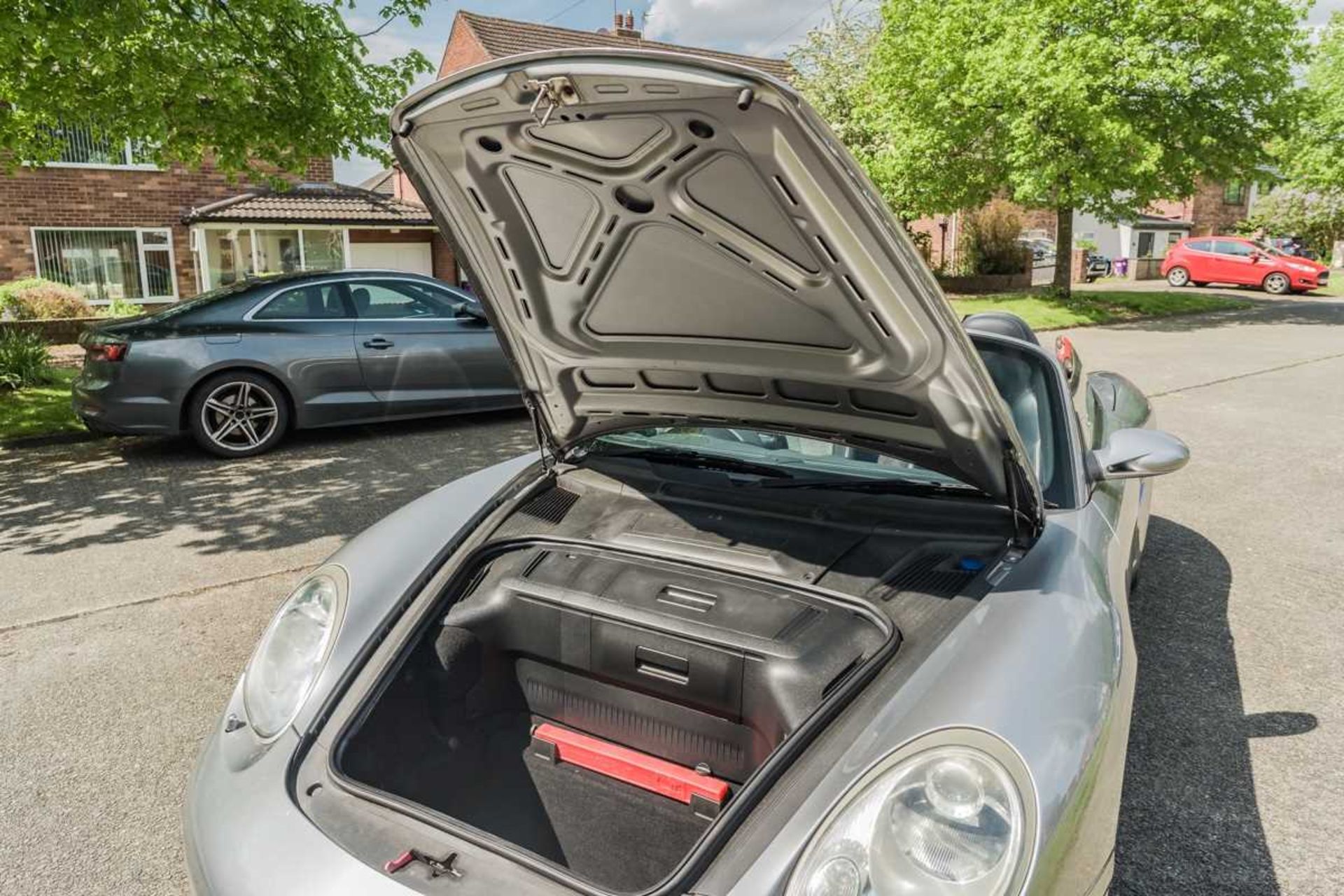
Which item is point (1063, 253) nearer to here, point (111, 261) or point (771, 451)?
point (771, 451)

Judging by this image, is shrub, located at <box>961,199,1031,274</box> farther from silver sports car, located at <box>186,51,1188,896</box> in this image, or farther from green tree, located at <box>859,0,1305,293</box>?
silver sports car, located at <box>186,51,1188,896</box>

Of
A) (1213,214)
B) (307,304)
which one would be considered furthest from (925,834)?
(1213,214)

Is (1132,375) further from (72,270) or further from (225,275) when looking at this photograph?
(72,270)

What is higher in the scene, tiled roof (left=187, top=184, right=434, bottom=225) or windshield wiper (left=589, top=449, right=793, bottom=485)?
tiled roof (left=187, top=184, right=434, bottom=225)

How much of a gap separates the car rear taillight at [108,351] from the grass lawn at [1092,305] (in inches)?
551

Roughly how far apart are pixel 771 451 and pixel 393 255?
758 inches

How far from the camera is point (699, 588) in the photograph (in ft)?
7.34

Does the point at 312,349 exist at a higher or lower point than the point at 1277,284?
higher

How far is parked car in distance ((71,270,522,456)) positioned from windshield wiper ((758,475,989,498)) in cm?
450

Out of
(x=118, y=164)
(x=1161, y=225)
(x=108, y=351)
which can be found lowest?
(x=108, y=351)

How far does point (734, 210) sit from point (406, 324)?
6.31m

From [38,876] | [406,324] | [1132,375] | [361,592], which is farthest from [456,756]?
[1132,375]

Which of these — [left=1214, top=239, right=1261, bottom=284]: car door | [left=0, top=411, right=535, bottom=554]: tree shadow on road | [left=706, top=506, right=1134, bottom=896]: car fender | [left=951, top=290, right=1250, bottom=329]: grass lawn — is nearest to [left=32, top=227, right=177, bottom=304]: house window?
[left=0, top=411, right=535, bottom=554]: tree shadow on road

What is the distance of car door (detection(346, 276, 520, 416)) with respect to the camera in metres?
7.50
